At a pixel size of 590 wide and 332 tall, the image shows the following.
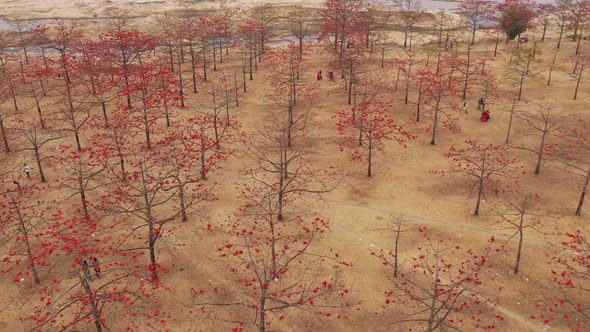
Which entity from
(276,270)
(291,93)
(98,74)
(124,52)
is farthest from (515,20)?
(276,270)

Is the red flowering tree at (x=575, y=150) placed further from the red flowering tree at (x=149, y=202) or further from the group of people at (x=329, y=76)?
the red flowering tree at (x=149, y=202)

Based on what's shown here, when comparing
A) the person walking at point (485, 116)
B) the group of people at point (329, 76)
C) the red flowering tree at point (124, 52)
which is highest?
the red flowering tree at point (124, 52)

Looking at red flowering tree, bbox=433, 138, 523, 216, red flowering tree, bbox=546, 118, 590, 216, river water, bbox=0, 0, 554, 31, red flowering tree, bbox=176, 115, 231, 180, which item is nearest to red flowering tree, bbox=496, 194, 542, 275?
red flowering tree, bbox=433, 138, 523, 216

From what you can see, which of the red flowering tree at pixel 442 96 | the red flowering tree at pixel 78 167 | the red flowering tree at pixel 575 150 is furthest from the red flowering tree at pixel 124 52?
the red flowering tree at pixel 575 150

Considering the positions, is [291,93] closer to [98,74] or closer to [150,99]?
[150,99]

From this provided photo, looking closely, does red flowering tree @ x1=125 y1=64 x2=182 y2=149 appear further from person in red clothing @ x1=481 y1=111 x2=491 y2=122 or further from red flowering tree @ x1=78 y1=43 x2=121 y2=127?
person in red clothing @ x1=481 y1=111 x2=491 y2=122

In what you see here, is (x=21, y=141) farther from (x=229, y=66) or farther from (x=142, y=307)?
(x=229, y=66)
